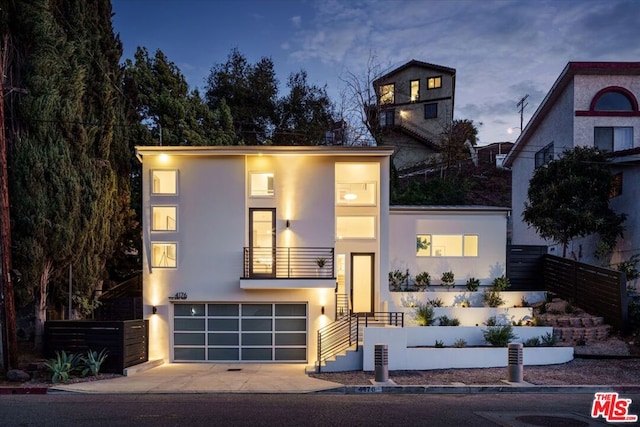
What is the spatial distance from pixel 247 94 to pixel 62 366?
884 inches

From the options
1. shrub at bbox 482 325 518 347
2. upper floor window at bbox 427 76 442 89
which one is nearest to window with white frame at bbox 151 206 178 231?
shrub at bbox 482 325 518 347

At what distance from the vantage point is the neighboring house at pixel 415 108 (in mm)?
39469

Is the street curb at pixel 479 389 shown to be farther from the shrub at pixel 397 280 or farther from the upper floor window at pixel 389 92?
the upper floor window at pixel 389 92

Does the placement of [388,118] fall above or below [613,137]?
above

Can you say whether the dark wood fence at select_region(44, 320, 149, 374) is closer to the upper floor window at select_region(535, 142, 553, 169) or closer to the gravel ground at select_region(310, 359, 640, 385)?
the gravel ground at select_region(310, 359, 640, 385)

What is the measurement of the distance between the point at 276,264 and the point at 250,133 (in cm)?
1706

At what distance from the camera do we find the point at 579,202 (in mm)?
18969

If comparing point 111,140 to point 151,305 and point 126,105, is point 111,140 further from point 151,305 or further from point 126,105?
point 151,305

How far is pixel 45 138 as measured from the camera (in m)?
14.3

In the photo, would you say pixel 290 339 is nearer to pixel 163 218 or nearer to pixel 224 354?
pixel 224 354

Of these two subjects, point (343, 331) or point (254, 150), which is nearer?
point (343, 331)

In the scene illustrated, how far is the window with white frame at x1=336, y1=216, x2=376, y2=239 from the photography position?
698 inches

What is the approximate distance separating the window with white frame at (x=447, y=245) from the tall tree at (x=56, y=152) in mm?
12160

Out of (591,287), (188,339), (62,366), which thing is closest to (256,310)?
(188,339)
